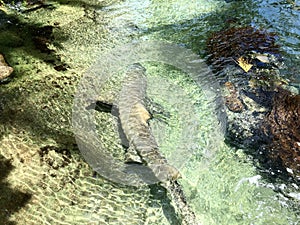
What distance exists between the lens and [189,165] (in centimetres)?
486

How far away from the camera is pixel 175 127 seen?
5406mm

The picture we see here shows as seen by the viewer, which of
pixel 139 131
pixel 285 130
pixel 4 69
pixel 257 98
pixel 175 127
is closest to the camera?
pixel 139 131

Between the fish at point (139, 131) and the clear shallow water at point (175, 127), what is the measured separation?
0.28 m

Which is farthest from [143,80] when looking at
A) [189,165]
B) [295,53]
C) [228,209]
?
[295,53]

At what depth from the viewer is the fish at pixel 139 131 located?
14.3 ft

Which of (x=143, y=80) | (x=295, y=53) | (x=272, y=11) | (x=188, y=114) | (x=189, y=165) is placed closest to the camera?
(x=189, y=165)

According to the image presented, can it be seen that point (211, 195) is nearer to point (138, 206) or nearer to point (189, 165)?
point (189, 165)

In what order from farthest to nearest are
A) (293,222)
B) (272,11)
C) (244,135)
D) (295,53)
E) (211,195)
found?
(272,11) < (295,53) < (244,135) < (211,195) < (293,222)

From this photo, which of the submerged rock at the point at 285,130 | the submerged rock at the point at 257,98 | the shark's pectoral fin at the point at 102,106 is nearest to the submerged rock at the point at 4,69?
the shark's pectoral fin at the point at 102,106

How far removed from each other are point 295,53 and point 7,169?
229 inches

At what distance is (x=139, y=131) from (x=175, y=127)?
32.3 inches

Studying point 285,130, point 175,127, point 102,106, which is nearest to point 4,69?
point 102,106

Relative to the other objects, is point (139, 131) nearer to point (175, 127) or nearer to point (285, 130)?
point (175, 127)

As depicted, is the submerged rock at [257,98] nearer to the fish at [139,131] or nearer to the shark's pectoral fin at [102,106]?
the fish at [139,131]
